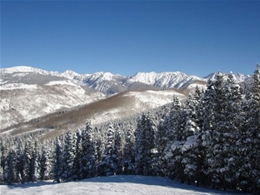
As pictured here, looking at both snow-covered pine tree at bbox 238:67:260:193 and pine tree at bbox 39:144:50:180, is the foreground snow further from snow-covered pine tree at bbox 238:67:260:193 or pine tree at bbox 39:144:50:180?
pine tree at bbox 39:144:50:180

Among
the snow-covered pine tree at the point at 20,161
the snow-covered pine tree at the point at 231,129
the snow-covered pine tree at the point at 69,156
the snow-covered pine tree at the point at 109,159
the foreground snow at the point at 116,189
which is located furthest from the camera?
the snow-covered pine tree at the point at 20,161

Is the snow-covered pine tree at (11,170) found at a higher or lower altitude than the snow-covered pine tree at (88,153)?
lower

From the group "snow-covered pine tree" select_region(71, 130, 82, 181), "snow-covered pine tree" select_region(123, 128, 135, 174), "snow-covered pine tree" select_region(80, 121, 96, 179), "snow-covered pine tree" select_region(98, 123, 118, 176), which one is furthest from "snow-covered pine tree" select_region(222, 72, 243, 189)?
"snow-covered pine tree" select_region(71, 130, 82, 181)

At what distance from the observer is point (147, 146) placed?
1944 inches

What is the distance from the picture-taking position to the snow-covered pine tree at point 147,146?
4906 cm

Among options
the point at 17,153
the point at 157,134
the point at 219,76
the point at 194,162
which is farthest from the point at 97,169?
the point at 17,153

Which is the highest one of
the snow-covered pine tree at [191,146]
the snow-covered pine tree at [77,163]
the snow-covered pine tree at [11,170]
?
the snow-covered pine tree at [191,146]

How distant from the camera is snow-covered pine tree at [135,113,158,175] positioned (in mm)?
49062

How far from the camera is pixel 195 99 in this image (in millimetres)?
37188

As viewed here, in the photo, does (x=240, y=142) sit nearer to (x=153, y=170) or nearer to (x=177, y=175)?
(x=177, y=175)

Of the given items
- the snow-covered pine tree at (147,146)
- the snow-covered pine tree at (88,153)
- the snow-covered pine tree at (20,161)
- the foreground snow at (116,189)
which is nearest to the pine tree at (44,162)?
the snow-covered pine tree at (20,161)

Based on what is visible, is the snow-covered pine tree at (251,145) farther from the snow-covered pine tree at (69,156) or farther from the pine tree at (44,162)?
the pine tree at (44,162)

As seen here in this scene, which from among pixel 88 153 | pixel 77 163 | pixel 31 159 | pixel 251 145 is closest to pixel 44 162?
pixel 31 159

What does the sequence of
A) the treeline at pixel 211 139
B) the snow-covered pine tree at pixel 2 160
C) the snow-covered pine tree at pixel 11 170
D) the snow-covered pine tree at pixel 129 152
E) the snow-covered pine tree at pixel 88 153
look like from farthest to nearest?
the snow-covered pine tree at pixel 2 160 < the snow-covered pine tree at pixel 11 170 < the snow-covered pine tree at pixel 129 152 < the snow-covered pine tree at pixel 88 153 < the treeline at pixel 211 139
